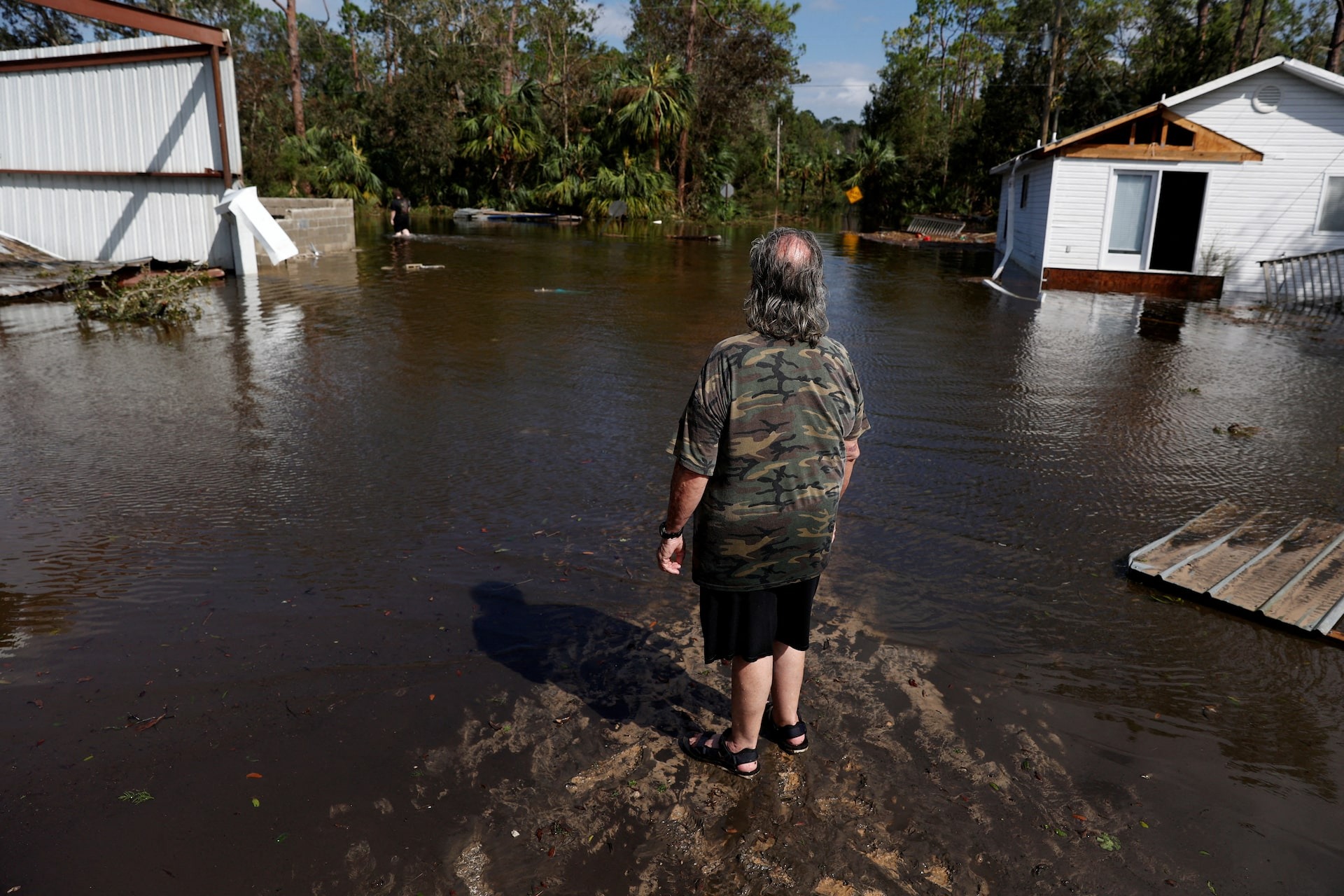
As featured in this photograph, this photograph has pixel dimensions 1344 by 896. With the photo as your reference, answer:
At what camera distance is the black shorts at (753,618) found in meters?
2.86

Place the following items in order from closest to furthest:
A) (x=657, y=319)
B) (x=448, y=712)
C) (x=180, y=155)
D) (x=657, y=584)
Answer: (x=448, y=712), (x=657, y=584), (x=657, y=319), (x=180, y=155)

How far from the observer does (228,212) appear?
52.3 feet

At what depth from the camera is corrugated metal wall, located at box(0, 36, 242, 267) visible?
1563 cm

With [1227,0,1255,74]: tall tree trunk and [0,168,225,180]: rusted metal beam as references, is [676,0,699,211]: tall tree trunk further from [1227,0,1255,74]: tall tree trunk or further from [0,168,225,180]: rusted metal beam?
[0,168,225,180]: rusted metal beam

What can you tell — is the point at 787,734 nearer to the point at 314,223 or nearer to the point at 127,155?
the point at 127,155

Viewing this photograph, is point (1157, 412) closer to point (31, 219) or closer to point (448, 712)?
point (448, 712)

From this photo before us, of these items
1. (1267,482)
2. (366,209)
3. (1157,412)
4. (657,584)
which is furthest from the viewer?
(366,209)

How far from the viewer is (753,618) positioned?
2848 mm

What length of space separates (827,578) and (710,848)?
6.71 ft

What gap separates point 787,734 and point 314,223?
1908cm

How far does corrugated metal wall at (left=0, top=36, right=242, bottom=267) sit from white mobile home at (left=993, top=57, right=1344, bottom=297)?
15.3 meters

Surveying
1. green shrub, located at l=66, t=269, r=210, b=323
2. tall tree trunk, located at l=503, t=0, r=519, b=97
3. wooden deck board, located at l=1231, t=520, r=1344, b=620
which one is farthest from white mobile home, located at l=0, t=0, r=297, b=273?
tall tree trunk, located at l=503, t=0, r=519, b=97

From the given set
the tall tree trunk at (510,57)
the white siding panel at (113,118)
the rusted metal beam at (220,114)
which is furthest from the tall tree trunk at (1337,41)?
the tall tree trunk at (510,57)

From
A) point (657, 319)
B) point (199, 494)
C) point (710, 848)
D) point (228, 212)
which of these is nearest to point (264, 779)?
point (710, 848)
